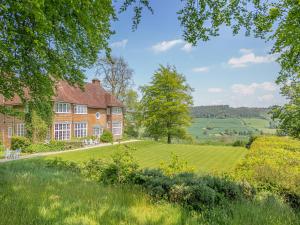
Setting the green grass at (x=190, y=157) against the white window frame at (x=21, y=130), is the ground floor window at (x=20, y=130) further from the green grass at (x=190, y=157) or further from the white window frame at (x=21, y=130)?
the green grass at (x=190, y=157)

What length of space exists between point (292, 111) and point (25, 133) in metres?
25.6

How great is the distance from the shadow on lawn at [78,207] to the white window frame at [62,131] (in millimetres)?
25038

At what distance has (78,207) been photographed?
4.65m

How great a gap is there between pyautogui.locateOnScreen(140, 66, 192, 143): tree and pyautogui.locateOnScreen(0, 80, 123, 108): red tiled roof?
594 centimetres

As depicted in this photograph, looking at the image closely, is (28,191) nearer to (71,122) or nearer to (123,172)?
(123,172)

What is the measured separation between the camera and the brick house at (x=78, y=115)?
26.6 metres

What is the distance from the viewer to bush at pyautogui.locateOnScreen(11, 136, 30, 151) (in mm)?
24703

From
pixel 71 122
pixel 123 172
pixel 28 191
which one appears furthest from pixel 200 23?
pixel 71 122

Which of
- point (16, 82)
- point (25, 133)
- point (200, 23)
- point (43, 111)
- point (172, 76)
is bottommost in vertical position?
point (25, 133)

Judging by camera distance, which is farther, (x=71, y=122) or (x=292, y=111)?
(x=71, y=122)

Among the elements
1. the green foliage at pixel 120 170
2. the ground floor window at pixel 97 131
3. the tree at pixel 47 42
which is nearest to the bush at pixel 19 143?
the ground floor window at pixel 97 131

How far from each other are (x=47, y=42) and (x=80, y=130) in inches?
1126

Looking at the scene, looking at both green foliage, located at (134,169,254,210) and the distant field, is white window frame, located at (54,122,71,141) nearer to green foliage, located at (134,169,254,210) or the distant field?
the distant field

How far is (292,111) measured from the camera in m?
12.1
